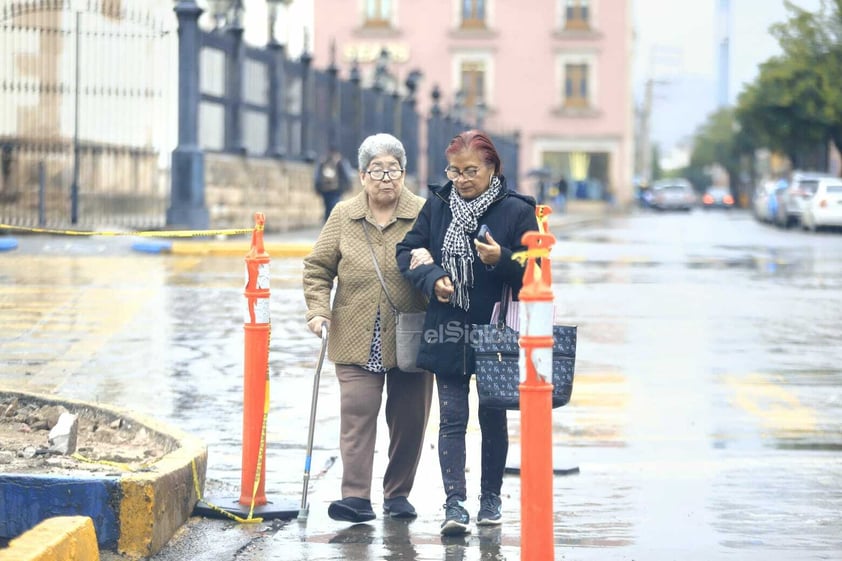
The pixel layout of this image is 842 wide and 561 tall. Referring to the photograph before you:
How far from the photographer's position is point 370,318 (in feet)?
23.0

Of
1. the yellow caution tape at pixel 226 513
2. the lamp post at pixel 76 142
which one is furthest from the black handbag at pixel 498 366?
the lamp post at pixel 76 142

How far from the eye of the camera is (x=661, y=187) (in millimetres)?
76250

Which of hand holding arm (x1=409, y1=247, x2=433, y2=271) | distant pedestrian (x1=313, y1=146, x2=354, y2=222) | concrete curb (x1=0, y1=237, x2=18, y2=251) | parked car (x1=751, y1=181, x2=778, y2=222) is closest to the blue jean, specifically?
hand holding arm (x1=409, y1=247, x2=433, y2=271)

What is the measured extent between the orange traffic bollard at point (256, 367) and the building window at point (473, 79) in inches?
2662

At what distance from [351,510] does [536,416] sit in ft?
5.93

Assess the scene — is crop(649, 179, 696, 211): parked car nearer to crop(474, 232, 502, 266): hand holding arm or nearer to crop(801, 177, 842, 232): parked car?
crop(801, 177, 842, 232): parked car

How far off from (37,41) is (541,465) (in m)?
26.1

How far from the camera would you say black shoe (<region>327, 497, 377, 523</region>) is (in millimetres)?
6812

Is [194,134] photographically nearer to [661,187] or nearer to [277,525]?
[277,525]

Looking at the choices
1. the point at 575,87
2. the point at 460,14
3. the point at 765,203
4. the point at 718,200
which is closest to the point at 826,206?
the point at 765,203

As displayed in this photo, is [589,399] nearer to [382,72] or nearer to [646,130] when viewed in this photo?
[382,72]

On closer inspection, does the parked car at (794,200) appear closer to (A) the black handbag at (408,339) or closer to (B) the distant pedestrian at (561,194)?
(B) the distant pedestrian at (561,194)

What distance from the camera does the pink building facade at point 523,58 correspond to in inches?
2884

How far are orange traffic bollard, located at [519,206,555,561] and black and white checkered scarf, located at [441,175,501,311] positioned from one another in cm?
132
